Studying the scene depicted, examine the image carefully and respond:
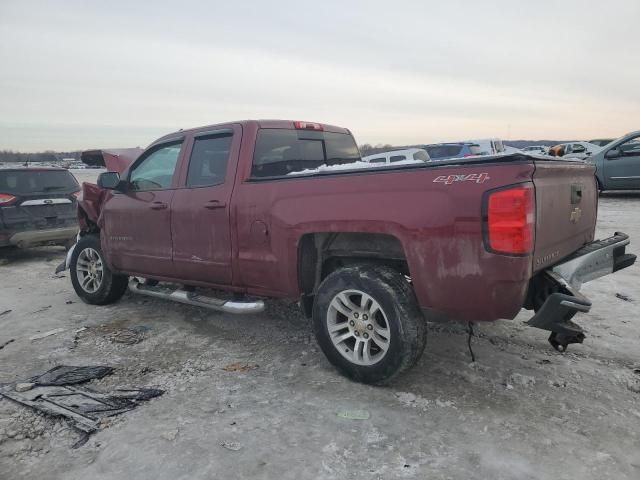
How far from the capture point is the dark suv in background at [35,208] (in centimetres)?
826

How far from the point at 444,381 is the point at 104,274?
401 cm

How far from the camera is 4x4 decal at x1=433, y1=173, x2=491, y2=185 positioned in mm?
2783

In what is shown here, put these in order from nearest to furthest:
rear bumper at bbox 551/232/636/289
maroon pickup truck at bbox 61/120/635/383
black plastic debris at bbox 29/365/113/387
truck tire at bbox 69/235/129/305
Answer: maroon pickup truck at bbox 61/120/635/383, rear bumper at bbox 551/232/636/289, black plastic debris at bbox 29/365/113/387, truck tire at bbox 69/235/129/305

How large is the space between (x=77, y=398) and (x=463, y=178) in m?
2.89

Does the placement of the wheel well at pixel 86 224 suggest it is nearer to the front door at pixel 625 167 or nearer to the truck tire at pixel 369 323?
the truck tire at pixel 369 323

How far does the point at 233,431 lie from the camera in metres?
2.89

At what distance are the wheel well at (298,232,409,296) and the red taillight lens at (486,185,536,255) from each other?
72cm

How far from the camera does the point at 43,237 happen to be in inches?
332

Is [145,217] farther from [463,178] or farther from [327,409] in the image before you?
[463,178]

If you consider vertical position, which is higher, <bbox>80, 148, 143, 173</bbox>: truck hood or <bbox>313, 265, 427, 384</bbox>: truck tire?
<bbox>80, 148, 143, 173</bbox>: truck hood

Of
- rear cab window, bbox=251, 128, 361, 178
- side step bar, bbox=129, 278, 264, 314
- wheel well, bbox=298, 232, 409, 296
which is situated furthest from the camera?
rear cab window, bbox=251, 128, 361, 178

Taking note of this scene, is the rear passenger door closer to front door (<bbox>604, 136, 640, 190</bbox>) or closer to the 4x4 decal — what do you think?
the 4x4 decal

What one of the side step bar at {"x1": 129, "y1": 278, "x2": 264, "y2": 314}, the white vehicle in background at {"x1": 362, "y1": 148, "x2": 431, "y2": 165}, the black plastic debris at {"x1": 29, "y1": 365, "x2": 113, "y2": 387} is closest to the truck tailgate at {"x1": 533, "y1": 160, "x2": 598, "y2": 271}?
the side step bar at {"x1": 129, "y1": 278, "x2": 264, "y2": 314}

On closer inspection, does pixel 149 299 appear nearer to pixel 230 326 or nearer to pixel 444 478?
pixel 230 326
